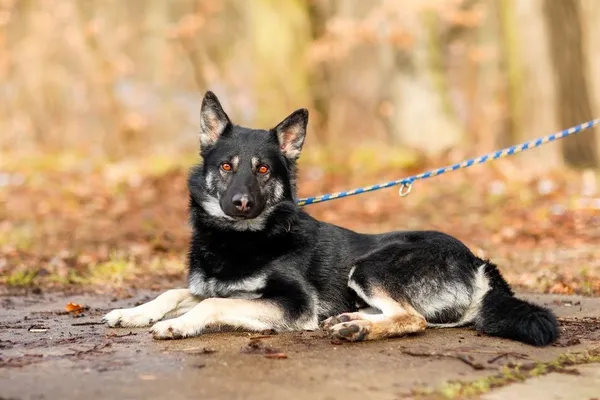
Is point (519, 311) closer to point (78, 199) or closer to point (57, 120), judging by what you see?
point (78, 199)

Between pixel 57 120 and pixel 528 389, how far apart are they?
2006 centimetres

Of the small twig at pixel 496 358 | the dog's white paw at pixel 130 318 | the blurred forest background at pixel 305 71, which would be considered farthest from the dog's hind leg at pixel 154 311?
the blurred forest background at pixel 305 71

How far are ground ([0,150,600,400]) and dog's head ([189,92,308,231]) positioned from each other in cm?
89

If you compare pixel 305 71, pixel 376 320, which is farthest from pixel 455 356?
pixel 305 71

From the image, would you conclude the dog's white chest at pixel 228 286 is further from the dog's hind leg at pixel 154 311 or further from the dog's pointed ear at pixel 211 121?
the dog's pointed ear at pixel 211 121

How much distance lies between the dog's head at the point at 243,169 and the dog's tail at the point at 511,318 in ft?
5.03

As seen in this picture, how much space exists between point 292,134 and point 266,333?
157 cm

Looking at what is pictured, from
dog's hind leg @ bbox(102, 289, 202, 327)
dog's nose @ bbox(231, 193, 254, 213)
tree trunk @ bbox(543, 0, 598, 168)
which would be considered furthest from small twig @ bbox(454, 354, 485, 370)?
tree trunk @ bbox(543, 0, 598, 168)

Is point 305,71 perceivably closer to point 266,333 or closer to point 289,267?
point 289,267

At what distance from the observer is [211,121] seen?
5613 mm

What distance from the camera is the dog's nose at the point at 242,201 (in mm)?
5059

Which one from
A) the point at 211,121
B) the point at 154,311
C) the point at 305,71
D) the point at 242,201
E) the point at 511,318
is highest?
the point at 305,71

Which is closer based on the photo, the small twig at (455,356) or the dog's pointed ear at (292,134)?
the small twig at (455,356)

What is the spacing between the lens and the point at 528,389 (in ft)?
12.2
